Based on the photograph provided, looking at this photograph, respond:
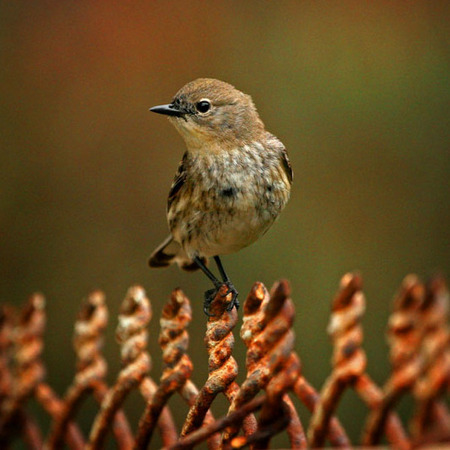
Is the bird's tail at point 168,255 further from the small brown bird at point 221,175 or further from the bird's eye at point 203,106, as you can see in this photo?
the bird's eye at point 203,106

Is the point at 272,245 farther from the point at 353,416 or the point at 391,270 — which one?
the point at 353,416

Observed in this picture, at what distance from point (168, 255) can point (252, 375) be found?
1.90 meters

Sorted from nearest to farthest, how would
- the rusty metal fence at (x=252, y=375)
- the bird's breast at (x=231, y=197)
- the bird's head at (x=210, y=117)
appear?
1. the rusty metal fence at (x=252, y=375)
2. the bird's breast at (x=231, y=197)
3. the bird's head at (x=210, y=117)

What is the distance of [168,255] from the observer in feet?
11.0

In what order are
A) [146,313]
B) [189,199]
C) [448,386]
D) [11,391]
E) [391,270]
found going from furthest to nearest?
[391,270], [189,199], [11,391], [146,313], [448,386]

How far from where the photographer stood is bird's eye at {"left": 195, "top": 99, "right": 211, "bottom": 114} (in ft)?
10.1

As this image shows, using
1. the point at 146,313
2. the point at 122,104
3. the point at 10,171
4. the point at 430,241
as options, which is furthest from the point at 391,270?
the point at 146,313

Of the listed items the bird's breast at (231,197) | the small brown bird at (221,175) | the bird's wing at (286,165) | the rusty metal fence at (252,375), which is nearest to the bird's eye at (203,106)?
the small brown bird at (221,175)

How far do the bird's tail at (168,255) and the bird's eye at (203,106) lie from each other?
54cm

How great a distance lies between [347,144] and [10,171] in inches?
75.8

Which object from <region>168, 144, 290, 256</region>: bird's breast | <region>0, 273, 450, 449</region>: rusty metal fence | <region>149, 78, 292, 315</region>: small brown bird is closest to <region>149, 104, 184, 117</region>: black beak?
<region>149, 78, 292, 315</region>: small brown bird

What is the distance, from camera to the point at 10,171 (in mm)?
4746

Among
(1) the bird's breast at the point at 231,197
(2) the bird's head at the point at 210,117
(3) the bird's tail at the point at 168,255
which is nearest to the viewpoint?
(1) the bird's breast at the point at 231,197

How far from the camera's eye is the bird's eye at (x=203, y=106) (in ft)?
10.1
